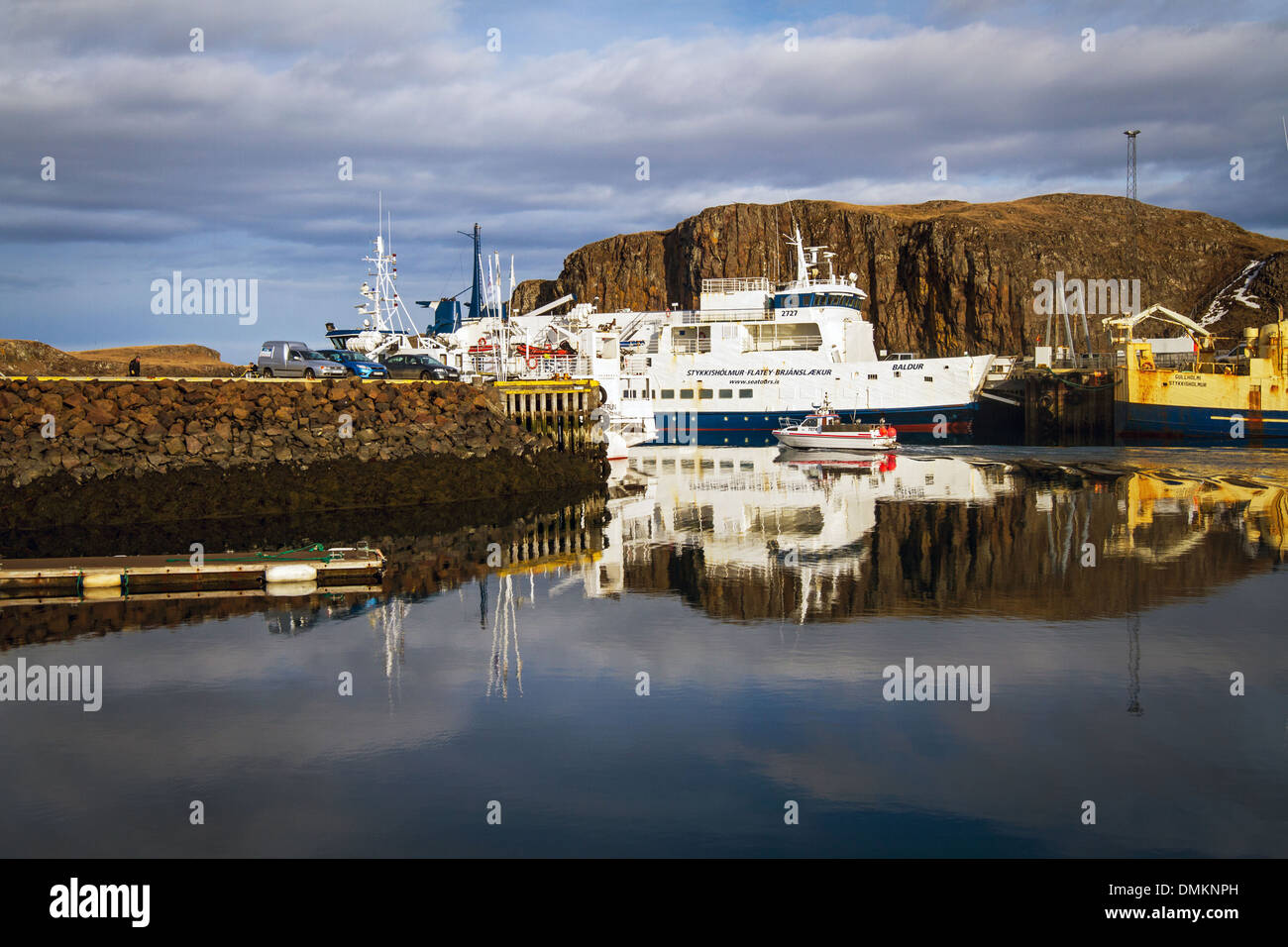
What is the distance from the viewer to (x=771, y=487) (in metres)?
42.8

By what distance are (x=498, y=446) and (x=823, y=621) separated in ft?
75.4

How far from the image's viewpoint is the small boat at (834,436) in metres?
55.6

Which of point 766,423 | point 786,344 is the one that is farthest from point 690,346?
point 766,423

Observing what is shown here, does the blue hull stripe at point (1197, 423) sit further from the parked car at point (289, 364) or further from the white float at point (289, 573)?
the white float at point (289, 573)

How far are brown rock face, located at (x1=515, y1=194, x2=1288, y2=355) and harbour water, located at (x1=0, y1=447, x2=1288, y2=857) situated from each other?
107m

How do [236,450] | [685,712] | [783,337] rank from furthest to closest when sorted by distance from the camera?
[783,337]
[236,450]
[685,712]

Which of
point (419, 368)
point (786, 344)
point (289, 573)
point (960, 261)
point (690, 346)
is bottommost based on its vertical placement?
point (289, 573)

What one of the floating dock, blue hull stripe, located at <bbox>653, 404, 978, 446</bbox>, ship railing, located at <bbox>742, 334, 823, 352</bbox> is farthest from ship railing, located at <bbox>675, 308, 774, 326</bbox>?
the floating dock

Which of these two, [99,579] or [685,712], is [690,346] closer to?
[99,579]

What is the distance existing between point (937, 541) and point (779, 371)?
39.4m

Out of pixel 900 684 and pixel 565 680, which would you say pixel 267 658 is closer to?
pixel 565 680

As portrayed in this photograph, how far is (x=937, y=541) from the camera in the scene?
28203 mm

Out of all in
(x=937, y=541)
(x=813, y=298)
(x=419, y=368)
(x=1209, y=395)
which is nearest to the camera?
(x=937, y=541)

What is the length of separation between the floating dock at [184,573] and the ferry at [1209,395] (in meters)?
57.8
